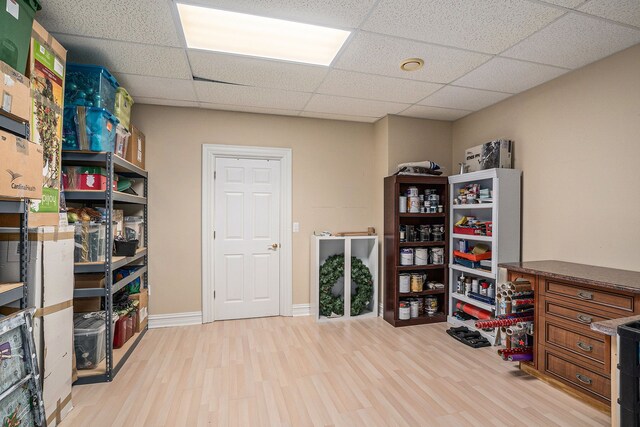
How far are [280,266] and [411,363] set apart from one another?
1.91m

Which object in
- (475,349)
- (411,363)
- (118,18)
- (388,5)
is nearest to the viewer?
(388,5)

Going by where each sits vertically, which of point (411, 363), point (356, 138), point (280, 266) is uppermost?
point (356, 138)

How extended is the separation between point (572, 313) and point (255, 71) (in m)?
3.05

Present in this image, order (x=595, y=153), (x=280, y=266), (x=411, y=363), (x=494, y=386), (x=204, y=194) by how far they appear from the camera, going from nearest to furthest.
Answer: (x=494, y=386)
(x=595, y=153)
(x=411, y=363)
(x=204, y=194)
(x=280, y=266)

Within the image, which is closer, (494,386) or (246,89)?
(494,386)

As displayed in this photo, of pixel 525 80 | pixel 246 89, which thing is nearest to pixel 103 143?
pixel 246 89

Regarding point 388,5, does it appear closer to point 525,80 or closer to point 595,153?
point 525,80

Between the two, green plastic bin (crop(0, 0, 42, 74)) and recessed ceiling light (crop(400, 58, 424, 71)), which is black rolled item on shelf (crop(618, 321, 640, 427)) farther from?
green plastic bin (crop(0, 0, 42, 74))

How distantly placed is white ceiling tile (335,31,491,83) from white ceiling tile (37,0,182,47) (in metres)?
1.25

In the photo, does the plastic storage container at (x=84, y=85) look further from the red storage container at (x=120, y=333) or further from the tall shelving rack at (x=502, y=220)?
the tall shelving rack at (x=502, y=220)

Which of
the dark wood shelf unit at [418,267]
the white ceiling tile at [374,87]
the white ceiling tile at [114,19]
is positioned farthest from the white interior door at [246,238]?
the white ceiling tile at [114,19]

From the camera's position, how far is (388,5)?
1.85m

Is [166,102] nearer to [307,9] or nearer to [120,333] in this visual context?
→ [307,9]

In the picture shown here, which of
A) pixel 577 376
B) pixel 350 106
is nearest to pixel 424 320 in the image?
pixel 577 376
